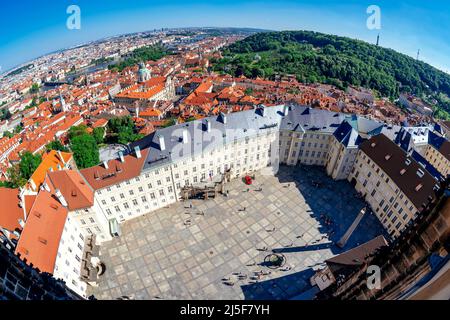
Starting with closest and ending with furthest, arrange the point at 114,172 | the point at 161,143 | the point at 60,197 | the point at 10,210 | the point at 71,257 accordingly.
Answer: the point at 71,257 → the point at 10,210 → the point at 60,197 → the point at 114,172 → the point at 161,143

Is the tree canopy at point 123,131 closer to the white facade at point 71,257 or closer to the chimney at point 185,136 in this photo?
the chimney at point 185,136

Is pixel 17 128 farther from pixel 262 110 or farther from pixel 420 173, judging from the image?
pixel 420 173

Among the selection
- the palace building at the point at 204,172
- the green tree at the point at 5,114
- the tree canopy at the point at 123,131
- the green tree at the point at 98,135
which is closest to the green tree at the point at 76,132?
the green tree at the point at 98,135

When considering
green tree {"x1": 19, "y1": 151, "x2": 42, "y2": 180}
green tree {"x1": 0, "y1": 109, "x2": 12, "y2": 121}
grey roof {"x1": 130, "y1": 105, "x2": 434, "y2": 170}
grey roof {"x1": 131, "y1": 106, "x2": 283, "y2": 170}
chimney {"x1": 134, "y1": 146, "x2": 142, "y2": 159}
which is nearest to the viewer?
chimney {"x1": 134, "y1": 146, "x2": 142, "y2": 159}

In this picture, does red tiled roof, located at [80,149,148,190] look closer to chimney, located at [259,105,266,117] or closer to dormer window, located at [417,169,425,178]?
chimney, located at [259,105,266,117]

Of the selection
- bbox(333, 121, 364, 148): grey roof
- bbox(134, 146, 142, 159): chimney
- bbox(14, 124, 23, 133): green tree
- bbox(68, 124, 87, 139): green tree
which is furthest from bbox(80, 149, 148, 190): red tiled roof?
bbox(14, 124, 23, 133): green tree

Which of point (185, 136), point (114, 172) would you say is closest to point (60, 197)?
point (114, 172)
